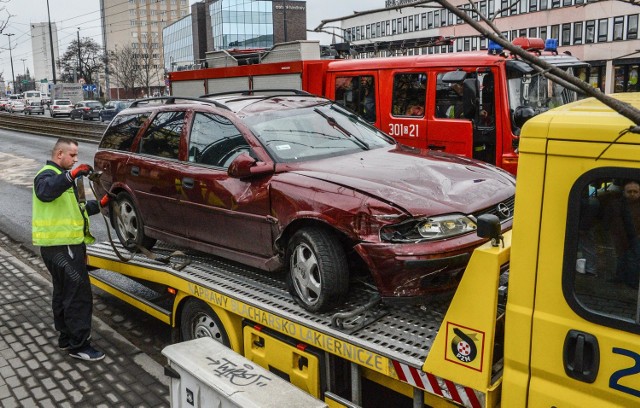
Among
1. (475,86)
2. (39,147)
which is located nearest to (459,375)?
(475,86)

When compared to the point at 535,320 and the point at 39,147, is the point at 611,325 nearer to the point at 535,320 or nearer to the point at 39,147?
the point at 535,320

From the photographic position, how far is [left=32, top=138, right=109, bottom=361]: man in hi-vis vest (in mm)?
5180

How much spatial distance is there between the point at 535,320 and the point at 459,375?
18.0 inches

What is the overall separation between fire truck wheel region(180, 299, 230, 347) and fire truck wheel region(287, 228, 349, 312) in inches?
31.0

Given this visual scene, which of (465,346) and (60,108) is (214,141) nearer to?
(465,346)

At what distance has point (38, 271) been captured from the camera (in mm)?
8055

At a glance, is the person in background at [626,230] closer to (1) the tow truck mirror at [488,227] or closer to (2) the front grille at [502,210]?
(1) the tow truck mirror at [488,227]

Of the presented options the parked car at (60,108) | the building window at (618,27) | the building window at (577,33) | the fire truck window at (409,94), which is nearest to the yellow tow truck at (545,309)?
Answer: the fire truck window at (409,94)

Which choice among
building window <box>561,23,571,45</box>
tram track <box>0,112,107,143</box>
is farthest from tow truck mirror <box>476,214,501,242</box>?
building window <box>561,23,571,45</box>

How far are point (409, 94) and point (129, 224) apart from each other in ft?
15.0

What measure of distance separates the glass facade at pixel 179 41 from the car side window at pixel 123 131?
95516 millimetres

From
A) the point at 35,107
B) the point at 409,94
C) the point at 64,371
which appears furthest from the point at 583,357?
the point at 35,107

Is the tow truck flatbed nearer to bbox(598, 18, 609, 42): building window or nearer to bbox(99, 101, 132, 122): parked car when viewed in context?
bbox(99, 101, 132, 122): parked car

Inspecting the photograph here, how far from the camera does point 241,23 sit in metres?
86.9
